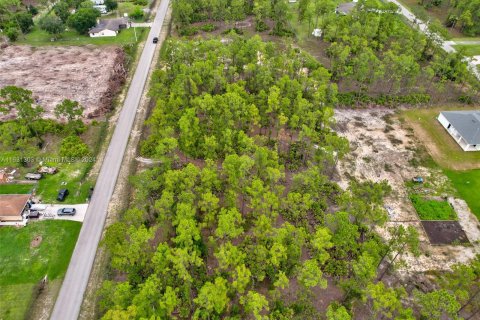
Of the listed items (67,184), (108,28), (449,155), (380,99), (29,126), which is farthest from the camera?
(108,28)

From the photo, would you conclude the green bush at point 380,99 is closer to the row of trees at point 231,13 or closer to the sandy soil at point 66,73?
the row of trees at point 231,13

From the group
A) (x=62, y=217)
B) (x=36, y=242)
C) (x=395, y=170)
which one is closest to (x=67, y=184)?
(x=62, y=217)

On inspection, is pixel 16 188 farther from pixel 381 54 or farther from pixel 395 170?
pixel 381 54

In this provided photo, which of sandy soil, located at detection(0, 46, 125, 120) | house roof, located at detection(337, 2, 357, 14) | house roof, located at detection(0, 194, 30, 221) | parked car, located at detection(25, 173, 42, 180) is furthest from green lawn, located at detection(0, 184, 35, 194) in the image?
house roof, located at detection(337, 2, 357, 14)

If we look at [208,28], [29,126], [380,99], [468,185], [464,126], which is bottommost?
[468,185]

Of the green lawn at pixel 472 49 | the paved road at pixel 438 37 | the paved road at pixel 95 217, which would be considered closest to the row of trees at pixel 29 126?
the paved road at pixel 95 217

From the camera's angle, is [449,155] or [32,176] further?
[449,155]

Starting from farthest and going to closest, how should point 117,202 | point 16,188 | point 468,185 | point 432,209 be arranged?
1. point 468,185
2. point 16,188
3. point 432,209
4. point 117,202

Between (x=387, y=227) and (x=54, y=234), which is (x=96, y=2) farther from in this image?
(x=387, y=227)
